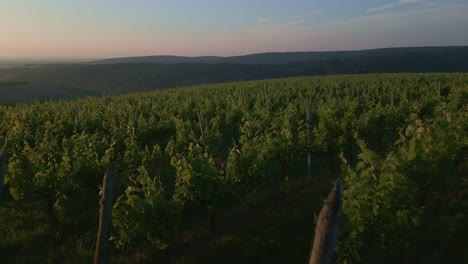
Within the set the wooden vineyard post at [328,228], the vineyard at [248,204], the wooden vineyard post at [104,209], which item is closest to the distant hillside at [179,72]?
the vineyard at [248,204]

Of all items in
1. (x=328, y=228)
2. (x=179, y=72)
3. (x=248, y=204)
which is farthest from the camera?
(x=179, y=72)

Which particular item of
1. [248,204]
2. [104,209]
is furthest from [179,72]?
[104,209]

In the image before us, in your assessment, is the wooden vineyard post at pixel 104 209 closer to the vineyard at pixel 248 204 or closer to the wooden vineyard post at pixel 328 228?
the vineyard at pixel 248 204

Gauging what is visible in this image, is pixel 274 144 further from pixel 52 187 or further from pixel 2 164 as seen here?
pixel 2 164

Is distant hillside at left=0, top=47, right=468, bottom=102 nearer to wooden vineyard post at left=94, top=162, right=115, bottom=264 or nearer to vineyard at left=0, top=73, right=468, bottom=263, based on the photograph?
vineyard at left=0, top=73, right=468, bottom=263

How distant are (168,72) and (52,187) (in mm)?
A: 105902

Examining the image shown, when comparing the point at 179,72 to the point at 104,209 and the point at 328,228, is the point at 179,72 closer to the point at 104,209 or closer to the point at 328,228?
the point at 104,209

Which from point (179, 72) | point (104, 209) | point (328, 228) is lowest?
point (104, 209)

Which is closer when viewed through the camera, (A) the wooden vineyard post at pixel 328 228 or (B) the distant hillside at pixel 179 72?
(A) the wooden vineyard post at pixel 328 228

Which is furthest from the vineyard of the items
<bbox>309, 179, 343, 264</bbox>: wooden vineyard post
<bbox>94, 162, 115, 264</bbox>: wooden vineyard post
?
<bbox>309, 179, 343, 264</bbox>: wooden vineyard post

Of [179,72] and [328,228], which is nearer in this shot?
[328,228]

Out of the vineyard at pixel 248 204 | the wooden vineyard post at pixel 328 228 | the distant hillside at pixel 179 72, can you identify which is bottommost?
the vineyard at pixel 248 204

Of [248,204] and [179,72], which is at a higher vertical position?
[179,72]

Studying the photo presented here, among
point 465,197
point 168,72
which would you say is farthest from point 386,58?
point 465,197
